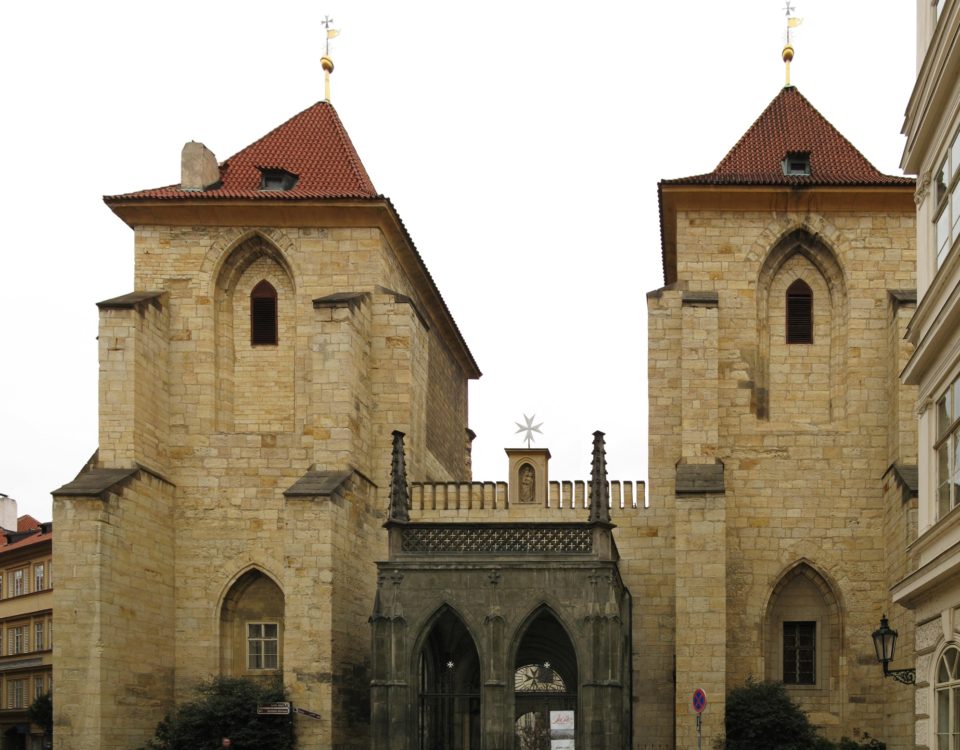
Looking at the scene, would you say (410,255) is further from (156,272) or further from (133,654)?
(133,654)

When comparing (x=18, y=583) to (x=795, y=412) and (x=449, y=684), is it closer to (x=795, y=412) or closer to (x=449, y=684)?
(x=449, y=684)

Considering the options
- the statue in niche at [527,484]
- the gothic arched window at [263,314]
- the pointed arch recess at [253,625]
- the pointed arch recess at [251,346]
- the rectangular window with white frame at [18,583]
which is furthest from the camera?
the rectangular window with white frame at [18,583]

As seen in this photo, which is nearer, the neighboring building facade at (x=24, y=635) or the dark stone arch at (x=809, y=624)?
the dark stone arch at (x=809, y=624)

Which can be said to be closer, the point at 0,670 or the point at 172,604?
the point at 172,604

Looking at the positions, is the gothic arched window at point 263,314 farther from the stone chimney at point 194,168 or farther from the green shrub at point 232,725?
the green shrub at point 232,725

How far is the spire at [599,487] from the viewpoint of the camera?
2467 centimetres

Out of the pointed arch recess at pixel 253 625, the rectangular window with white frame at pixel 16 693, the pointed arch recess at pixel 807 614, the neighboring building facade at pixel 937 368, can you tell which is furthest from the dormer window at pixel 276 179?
the rectangular window with white frame at pixel 16 693

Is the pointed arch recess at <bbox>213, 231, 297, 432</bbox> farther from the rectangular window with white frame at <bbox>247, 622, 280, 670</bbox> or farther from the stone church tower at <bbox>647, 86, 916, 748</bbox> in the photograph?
the stone church tower at <bbox>647, 86, 916, 748</bbox>

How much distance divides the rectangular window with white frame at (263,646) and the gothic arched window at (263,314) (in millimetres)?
6388

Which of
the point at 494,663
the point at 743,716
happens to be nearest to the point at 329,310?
the point at 494,663

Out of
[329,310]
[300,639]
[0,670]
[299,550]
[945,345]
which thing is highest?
[329,310]

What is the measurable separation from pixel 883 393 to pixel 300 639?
13371mm

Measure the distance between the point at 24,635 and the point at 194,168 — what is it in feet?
84.1

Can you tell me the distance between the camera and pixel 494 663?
78.8 ft
